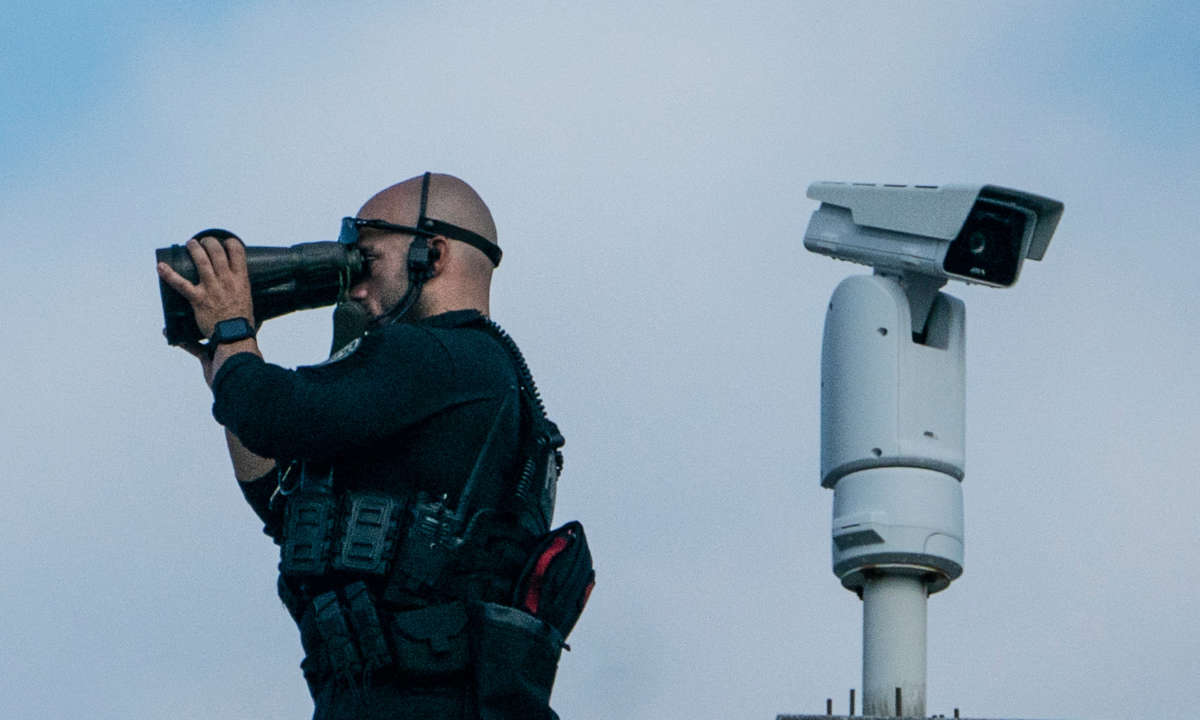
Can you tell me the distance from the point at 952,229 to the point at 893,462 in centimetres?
63

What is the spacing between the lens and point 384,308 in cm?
588

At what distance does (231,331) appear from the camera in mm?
5449

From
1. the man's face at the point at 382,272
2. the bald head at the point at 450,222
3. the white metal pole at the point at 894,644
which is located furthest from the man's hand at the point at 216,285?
the white metal pole at the point at 894,644

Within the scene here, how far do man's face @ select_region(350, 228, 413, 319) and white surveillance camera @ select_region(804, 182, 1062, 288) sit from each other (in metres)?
1.37

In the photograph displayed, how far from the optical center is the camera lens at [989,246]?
17.1 feet

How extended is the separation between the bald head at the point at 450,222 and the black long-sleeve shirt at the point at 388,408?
261 mm

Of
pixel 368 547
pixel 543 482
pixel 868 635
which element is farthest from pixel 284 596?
pixel 868 635

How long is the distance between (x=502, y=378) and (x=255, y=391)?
0.76 meters

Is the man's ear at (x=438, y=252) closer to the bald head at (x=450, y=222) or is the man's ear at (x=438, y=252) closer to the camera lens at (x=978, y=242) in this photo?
the bald head at (x=450, y=222)

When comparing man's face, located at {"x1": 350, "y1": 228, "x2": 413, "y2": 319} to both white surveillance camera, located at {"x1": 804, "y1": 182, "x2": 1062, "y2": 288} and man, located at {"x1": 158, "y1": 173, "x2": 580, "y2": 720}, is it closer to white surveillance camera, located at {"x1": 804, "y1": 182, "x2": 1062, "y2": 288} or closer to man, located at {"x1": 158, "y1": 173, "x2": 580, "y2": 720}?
man, located at {"x1": 158, "y1": 173, "x2": 580, "y2": 720}

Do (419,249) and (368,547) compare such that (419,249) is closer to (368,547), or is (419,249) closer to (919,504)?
(368,547)

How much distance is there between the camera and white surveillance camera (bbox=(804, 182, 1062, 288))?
205 inches

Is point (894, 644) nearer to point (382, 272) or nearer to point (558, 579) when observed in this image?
point (558, 579)

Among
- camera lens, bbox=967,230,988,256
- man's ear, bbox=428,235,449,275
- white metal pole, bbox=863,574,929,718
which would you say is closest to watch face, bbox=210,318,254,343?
man's ear, bbox=428,235,449,275
